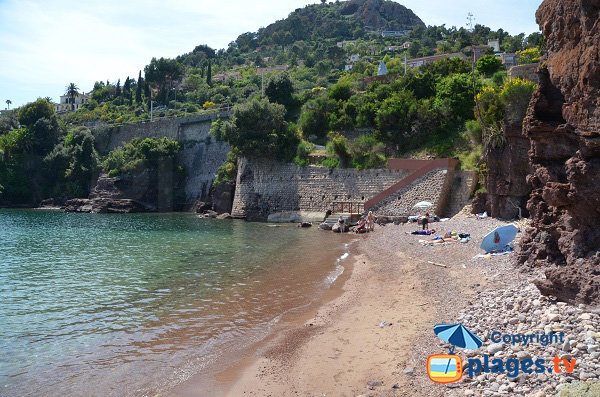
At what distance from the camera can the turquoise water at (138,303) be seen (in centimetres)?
1037

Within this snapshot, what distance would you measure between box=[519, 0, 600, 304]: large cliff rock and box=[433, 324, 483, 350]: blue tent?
223cm

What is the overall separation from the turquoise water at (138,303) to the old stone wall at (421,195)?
18.6 feet

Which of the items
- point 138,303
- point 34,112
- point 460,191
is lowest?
point 138,303

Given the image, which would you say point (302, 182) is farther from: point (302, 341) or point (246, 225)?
point (302, 341)

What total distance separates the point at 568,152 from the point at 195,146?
5093cm

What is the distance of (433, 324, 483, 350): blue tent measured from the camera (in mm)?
8491

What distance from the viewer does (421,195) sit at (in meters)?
34.2

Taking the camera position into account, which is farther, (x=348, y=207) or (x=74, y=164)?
(x=74, y=164)

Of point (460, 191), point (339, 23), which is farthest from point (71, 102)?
point (460, 191)

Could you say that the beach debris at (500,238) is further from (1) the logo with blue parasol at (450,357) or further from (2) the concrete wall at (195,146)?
(2) the concrete wall at (195,146)

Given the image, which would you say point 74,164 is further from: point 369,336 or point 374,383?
point 374,383

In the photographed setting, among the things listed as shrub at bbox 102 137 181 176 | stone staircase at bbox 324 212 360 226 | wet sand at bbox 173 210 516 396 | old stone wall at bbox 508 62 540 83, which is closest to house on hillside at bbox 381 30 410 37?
shrub at bbox 102 137 181 176

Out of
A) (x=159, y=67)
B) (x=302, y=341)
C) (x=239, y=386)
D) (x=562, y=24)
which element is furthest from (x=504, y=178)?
(x=159, y=67)

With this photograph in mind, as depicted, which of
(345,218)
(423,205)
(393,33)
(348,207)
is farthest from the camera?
(393,33)
